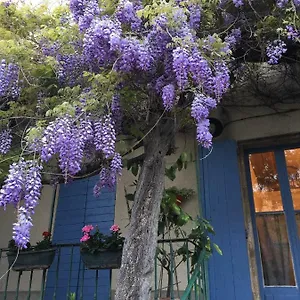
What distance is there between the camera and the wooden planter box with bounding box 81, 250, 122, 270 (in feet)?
8.47

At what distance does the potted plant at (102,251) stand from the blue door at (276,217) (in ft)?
4.68

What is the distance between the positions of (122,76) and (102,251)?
4.34 feet

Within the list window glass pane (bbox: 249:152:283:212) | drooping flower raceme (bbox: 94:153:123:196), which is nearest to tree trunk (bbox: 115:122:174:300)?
drooping flower raceme (bbox: 94:153:123:196)

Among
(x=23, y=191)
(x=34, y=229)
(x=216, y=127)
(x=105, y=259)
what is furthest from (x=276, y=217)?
(x=34, y=229)

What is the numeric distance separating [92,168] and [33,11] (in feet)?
5.43

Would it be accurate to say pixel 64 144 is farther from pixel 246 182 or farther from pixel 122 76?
pixel 246 182

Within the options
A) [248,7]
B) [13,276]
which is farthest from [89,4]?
[13,276]

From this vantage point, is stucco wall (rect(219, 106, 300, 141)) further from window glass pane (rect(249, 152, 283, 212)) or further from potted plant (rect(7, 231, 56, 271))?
potted plant (rect(7, 231, 56, 271))

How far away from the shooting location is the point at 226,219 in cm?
324

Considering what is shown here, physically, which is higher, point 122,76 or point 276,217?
point 122,76

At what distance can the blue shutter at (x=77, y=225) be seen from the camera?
3500mm

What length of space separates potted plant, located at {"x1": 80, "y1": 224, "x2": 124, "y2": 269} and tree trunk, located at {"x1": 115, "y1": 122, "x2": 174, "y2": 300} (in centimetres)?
62

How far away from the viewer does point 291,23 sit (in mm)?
2438

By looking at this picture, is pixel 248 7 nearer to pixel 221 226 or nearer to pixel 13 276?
pixel 221 226
